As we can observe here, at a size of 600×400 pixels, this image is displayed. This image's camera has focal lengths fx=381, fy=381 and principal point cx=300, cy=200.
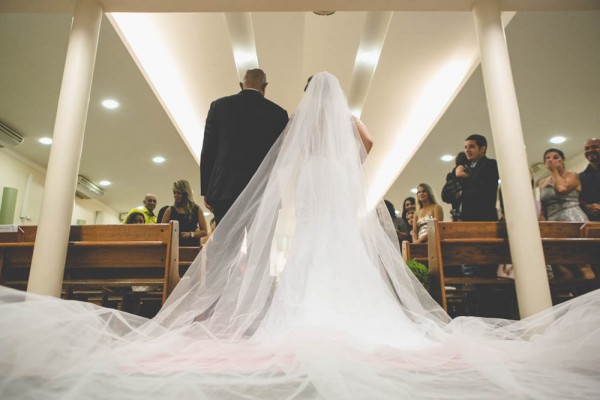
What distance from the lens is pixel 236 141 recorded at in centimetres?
226

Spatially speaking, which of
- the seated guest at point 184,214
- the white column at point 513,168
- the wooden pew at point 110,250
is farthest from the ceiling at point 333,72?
the wooden pew at point 110,250

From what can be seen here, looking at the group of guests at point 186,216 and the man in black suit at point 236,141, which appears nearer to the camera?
the man in black suit at point 236,141

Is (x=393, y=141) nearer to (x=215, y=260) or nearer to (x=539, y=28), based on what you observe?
(x=539, y=28)

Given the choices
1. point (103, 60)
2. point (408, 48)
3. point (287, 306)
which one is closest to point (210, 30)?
point (103, 60)

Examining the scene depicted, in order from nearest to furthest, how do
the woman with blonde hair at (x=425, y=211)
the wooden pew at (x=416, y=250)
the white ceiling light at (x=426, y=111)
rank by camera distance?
the wooden pew at (x=416, y=250) → the woman with blonde hair at (x=425, y=211) → the white ceiling light at (x=426, y=111)

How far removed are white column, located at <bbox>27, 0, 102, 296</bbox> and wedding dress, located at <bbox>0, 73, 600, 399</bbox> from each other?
1169 mm

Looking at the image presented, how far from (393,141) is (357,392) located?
6623 millimetres

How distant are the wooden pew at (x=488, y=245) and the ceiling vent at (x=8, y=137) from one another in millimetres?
5840

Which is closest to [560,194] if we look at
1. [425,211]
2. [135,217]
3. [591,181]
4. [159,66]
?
[591,181]

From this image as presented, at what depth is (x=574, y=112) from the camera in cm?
531

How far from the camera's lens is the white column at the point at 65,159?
240cm

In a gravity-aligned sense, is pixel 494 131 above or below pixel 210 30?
below

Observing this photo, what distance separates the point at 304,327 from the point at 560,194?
303 centimetres

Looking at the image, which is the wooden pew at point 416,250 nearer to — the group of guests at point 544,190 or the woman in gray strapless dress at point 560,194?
the group of guests at point 544,190
